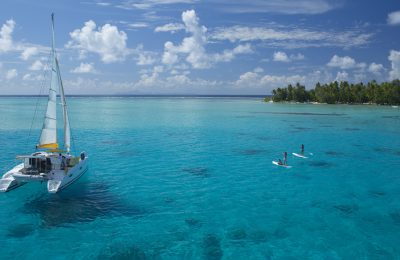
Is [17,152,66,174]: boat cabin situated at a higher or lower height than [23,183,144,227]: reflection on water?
higher

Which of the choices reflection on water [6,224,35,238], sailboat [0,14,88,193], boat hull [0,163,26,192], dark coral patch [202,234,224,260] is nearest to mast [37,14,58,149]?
sailboat [0,14,88,193]

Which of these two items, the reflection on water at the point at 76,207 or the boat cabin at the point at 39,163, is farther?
the boat cabin at the point at 39,163

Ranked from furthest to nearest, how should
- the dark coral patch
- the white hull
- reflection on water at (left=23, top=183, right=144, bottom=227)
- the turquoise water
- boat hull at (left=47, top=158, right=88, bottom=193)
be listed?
→ 1. the white hull
2. boat hull at (left=47, top=158, right=88, bottom=193)
3. reflection on water at (left=23, top=183, right=144, bottom=227)
4. the turquoise water
5. the dark coral patch

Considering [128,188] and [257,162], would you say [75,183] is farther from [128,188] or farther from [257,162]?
[257,162]

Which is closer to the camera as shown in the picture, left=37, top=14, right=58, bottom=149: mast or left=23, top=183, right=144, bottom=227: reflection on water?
left=23, top=183, right=144, bottom=227: reflection on water

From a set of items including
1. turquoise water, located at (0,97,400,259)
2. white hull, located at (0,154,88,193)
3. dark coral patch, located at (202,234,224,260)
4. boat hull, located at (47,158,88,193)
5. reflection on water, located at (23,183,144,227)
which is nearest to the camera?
dark coral patch, located at (202,234,224,260)

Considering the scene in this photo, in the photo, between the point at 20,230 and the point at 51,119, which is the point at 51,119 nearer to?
the point at 51,119

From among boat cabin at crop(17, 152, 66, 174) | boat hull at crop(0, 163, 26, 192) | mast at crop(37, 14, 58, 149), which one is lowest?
boat hull at crop(0, 163, 26, 192)

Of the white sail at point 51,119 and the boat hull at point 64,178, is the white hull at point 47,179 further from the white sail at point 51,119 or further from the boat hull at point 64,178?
the white sail at point 51,119

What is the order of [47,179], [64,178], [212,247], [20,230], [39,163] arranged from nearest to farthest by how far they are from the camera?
[212,247] < [20,230] < [47,179] < [64,178] < [39,163]

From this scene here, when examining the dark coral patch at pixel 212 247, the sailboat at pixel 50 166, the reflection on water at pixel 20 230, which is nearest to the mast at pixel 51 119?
the sailboat at pixel 50 166

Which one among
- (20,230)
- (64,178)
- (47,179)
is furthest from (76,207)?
(47,179)

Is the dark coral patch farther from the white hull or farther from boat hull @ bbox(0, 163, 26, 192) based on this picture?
boat hull @ bbox(0, 163, 26, 192)

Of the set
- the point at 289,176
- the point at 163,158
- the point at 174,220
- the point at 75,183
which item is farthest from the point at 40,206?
the point at 289,176
